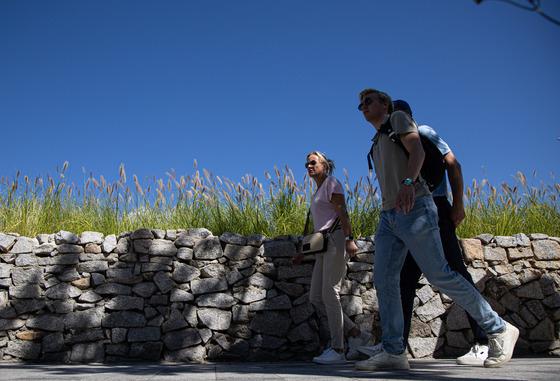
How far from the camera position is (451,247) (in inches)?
152

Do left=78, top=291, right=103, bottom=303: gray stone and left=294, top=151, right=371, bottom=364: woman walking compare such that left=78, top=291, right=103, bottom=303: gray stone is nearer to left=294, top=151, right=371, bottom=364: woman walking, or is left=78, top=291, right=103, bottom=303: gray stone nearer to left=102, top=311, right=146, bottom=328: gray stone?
left=102, top=311, right=146, bottom=328: gray stone

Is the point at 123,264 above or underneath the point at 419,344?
above

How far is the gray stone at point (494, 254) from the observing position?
20.4ft

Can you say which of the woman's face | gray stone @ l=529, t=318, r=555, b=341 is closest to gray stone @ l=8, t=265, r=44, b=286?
the woman's face

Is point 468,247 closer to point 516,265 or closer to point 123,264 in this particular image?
point 516,265

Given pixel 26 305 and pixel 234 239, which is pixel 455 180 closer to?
pixel 234 239

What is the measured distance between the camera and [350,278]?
5953 mm

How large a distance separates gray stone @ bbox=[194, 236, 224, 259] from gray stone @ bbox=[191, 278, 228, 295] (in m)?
0.25

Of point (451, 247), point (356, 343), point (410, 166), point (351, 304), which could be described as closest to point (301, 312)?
point (351, 304)

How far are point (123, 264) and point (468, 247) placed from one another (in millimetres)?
3708

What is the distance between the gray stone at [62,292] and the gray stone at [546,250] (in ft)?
16.5

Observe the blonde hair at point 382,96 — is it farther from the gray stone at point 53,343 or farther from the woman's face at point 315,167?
the gray stone at point 53,343

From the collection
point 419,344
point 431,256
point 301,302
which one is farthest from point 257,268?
point 431,256

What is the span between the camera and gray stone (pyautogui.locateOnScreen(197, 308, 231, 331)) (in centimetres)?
564
